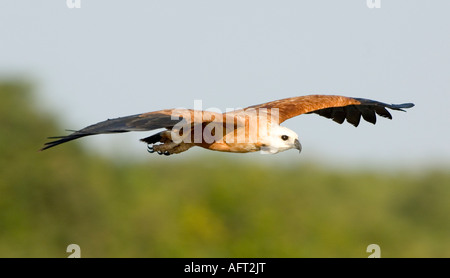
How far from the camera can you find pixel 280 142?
15000 mm

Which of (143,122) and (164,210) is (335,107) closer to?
(143,122)

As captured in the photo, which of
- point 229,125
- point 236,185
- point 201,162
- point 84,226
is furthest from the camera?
point 201,162

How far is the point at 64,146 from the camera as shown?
144 feet

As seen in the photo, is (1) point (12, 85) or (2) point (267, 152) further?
(1) point (12, 85)

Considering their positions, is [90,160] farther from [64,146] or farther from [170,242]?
[170,242]

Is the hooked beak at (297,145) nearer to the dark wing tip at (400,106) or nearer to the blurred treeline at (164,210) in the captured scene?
the dark wing tip at (400,106)

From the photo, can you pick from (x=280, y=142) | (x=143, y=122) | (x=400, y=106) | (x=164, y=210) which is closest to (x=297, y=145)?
(x=280, y=142)

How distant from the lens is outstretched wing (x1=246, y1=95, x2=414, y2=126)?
16.7 meters

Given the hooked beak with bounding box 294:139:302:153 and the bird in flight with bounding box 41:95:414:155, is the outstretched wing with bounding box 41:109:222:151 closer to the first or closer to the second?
the bird in flight with bounding box 41:95:414:155

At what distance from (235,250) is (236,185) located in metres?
6.47

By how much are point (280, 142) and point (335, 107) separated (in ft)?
11.8
